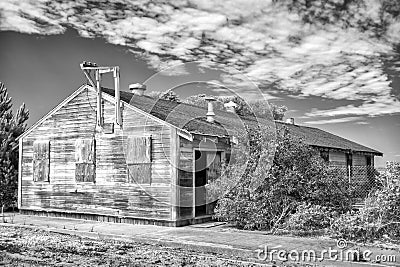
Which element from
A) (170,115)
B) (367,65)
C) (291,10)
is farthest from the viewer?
(367,65)

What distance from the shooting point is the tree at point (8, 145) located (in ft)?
59.8

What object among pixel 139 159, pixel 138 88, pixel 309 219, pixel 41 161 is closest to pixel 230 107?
pixel 138 88

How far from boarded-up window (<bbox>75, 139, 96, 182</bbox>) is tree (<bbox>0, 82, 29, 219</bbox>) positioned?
3.76 metres

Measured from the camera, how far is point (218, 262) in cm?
830

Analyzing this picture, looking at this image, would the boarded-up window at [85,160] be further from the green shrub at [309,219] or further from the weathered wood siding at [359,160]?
the weathered wood siding at [359,160]

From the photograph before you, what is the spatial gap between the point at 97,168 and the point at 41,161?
2.88 metres

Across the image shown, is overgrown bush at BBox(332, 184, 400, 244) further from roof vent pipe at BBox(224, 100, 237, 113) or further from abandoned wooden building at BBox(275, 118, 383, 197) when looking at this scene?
roof vent pipe at BBox(224, 100, 237, 113)

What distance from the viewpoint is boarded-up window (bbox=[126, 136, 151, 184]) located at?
44.2 feet

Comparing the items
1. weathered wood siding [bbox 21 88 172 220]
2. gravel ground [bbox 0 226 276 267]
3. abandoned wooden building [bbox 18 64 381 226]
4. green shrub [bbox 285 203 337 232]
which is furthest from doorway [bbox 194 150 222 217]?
gravel ground [bbox 0 226 276 267]

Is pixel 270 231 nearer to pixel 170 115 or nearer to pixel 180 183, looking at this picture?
pixel 180 183

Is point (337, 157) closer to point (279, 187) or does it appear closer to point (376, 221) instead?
point (279, 187)

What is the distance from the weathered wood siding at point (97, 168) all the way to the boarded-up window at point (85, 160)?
143 millimetres

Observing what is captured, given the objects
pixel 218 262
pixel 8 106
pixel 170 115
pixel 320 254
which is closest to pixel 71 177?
pixel 170 115

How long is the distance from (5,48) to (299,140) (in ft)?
45.1
